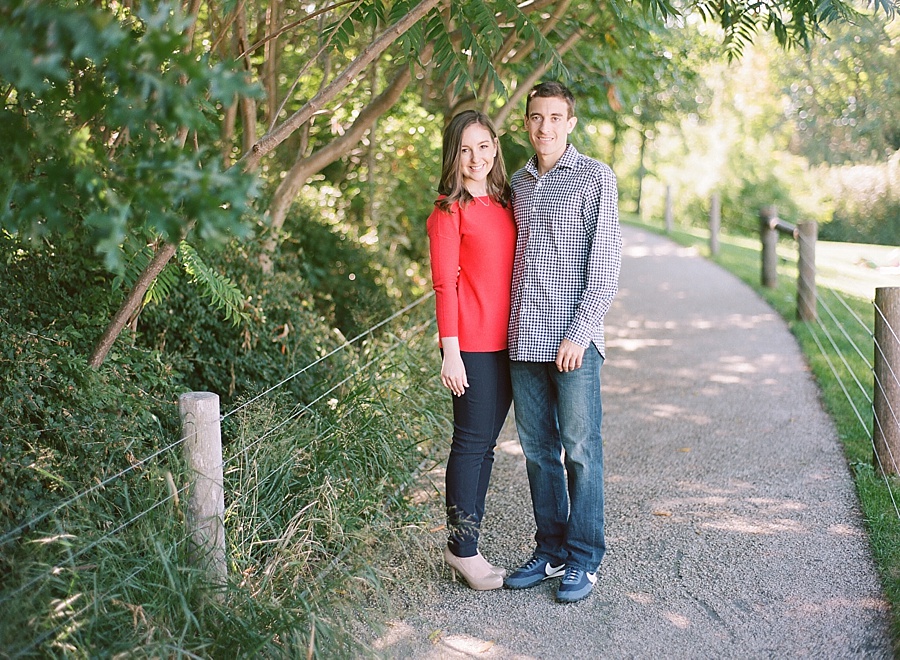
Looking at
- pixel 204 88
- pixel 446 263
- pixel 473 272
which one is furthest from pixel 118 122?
pixel 473 272

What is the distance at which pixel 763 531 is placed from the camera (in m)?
4.70

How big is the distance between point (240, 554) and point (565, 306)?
1.68 metres

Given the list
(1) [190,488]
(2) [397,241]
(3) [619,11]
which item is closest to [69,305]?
(1) [190,488]

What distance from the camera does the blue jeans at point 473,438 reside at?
401 centimetres

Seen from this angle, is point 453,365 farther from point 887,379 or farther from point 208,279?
point 887,379

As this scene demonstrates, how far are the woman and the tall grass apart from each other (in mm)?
491

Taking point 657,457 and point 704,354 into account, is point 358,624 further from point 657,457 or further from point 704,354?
point 704,354

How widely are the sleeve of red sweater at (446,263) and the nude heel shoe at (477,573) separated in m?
1.06

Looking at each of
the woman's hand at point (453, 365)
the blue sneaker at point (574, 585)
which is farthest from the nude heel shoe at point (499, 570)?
the woman's hand at point (453, 365)

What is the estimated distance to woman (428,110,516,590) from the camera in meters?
3.91

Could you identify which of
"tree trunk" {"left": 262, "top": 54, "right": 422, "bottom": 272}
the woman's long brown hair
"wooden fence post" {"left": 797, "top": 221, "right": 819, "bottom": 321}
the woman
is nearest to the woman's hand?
the woman

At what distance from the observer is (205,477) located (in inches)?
136

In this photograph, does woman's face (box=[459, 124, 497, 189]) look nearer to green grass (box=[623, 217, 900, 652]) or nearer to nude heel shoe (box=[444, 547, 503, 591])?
nude heel shoe (box=[444, 547, 503, 591])

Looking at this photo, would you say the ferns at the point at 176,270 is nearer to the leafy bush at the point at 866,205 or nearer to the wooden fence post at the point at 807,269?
the wooden fence post at the point at 807,269
